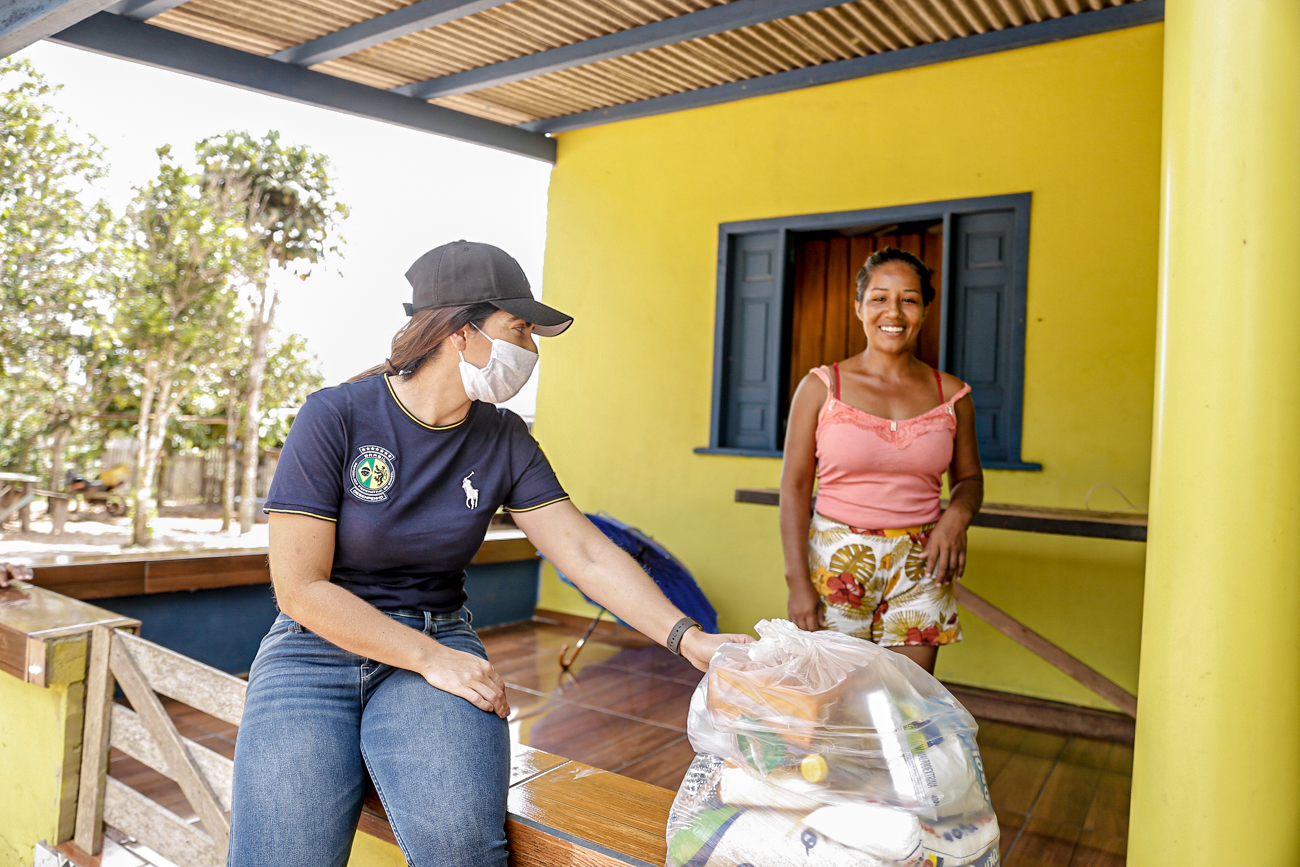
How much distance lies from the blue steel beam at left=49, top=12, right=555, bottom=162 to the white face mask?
3.44m

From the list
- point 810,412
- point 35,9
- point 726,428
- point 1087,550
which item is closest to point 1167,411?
point 810,412

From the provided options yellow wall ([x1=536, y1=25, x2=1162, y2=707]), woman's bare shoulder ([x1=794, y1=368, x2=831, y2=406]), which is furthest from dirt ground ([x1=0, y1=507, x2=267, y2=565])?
woman's bare shoulder ([x1=794, y1=368, x2=831, y2=406])

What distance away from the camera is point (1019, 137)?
13.6 feet

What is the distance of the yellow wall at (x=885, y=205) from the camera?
3887mm

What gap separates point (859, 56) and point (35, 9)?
355cm

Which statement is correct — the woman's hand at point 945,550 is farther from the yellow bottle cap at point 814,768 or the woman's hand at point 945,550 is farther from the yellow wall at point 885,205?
the yellow wall at point 885,205

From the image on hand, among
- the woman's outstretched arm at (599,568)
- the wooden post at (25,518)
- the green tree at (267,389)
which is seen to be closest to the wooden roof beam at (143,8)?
the woman's outstretched arm at (599,568)

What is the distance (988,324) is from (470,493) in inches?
130

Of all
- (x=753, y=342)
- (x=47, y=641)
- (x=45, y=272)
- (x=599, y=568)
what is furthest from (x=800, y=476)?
(x=45, y=272)

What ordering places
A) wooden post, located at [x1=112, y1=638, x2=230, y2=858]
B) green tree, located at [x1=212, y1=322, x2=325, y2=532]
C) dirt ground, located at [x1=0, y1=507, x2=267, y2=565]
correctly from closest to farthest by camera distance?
wooden post, located at [x1=112, y1=638, x2=230, y2=858] < dirt ground, located at [x1=0, y1=507, x2=267, y2=565] < green tree, located at [x1=212, y1=322, x2=325, y2=532]

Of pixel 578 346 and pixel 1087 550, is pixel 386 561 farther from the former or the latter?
pixel 578 346

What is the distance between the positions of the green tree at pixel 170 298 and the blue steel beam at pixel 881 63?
478 cm

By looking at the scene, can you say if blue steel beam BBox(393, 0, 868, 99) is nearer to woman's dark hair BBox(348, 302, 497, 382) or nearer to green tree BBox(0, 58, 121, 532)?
woman's dark hair BBox(348, 302, 497, 382)

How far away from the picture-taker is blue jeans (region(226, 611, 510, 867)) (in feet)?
4.47
